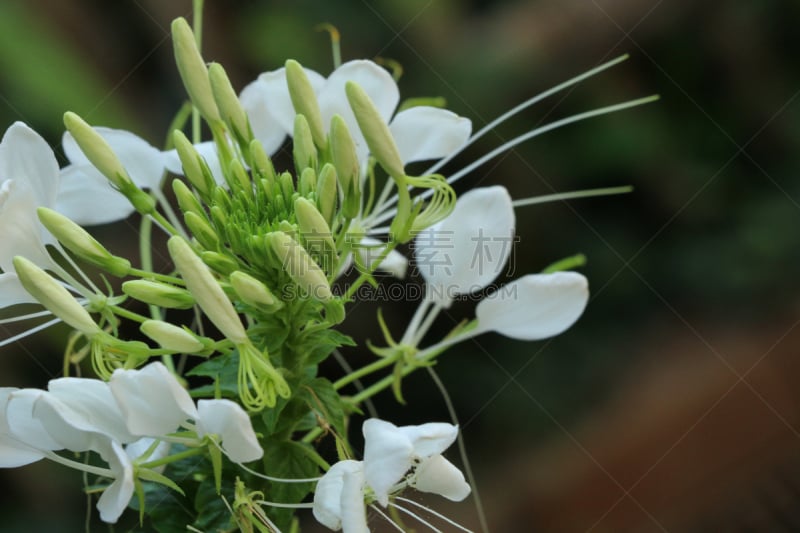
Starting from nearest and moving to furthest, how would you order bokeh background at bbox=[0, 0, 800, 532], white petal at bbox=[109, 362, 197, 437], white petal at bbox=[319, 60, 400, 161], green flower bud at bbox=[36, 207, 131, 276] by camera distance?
white petal at bbox=[109, 362, 197, 437]
green flower bud at bbox=[36, 207, 131, 276]
white petal at bbox=[319, 60, 400, 161]
bokeh background at bbox=[0, 0, 800, 532]

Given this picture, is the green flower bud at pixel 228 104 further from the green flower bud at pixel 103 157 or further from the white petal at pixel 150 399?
the white petal at pixel 150 399

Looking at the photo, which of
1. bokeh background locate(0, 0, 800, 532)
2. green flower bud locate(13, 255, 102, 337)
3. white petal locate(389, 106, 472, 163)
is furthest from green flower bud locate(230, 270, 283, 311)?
bokeh background locate(0, 0, 800, 532)

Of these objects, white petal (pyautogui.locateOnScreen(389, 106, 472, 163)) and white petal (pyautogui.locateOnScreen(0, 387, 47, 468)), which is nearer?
white petal (pyautogui.locateOnScreen(0, 387, 47, 468))

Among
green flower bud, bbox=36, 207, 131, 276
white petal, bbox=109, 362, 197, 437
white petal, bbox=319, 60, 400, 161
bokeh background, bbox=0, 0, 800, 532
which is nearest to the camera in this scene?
white petal, bbox=109, 362, 197, 437

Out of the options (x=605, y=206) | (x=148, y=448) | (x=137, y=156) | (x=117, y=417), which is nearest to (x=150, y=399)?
(x=117, y=417)

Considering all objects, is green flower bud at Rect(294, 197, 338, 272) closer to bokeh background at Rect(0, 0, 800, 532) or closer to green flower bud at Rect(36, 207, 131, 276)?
green flower bud at Rect(36, 207, 131, 276)

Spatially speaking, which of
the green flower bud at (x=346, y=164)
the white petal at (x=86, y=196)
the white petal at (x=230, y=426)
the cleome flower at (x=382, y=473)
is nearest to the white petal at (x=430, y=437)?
the cleome flower at (x=382, y=473)

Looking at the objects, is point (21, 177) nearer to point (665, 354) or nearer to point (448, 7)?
point (448, 7)
